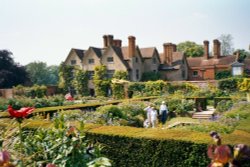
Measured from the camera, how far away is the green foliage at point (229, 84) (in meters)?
31.7

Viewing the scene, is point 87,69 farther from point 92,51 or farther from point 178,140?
point 178,140

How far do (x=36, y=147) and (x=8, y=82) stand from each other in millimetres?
38752

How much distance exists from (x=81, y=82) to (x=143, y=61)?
9.71 metres

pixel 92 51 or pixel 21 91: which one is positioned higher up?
pixel 92 51

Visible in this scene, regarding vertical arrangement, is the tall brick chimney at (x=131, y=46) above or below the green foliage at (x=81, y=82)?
above

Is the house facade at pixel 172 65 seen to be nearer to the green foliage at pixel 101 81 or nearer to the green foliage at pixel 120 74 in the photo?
the green foliage at pixel 120 74

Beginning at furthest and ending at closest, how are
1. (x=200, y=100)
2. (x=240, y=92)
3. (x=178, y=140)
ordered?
(x=240, y=92) < (x=200, y=100) < (x=178, y=140)

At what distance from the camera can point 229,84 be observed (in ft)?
105

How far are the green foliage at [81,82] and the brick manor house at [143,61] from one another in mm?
858

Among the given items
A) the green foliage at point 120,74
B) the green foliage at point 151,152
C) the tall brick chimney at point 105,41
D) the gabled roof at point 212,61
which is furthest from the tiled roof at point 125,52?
the green foliage at point 151,152

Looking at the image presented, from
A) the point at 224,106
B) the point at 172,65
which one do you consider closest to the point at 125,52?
the point at 172,65

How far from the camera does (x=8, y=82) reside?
3994 cm

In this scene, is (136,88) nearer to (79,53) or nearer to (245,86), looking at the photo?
(79,53)

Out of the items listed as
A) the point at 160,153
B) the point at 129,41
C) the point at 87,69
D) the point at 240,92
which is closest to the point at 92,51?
the point at 87,69
